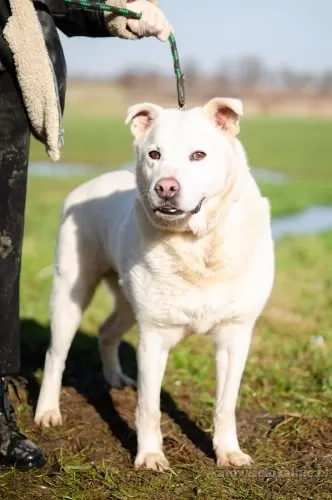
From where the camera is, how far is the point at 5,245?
391 cm

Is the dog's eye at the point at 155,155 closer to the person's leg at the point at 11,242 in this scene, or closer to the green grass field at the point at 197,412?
the person's leg at the point at 11,242

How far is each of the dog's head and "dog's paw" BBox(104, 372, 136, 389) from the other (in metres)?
1.97

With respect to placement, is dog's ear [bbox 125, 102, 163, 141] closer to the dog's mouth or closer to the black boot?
the dog's mouth

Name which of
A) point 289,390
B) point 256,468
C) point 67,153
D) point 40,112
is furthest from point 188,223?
point 67,153

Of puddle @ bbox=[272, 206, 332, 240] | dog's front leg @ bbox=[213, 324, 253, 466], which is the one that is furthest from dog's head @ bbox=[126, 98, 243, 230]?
puddle @ bbox=[272, 206, 332, 240]

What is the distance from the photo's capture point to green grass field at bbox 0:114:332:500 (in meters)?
3.56

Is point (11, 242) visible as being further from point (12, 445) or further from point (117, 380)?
point (117, 380)

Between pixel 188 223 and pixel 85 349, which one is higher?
pixel 188 223

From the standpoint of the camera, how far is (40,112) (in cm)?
372

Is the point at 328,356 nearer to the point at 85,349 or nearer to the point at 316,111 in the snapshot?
the point at 85,349

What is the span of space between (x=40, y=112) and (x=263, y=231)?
1.31 meters

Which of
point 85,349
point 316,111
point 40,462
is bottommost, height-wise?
point 316,111

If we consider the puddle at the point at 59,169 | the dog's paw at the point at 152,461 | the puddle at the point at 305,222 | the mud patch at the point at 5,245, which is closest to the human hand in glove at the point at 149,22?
the mud patch at the point at 5,245

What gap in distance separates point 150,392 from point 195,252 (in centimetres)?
80
